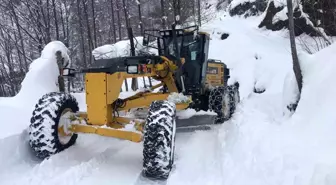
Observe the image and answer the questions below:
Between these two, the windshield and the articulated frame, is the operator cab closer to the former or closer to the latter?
the windshield

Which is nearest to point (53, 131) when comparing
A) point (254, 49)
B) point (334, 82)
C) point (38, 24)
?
point (334, 82)

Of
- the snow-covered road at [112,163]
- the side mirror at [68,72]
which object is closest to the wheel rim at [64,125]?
the snow-covered road at [112,163]

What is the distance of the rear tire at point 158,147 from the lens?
4.62 m

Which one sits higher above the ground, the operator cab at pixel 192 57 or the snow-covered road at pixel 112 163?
the operator cab at pixel 192 57

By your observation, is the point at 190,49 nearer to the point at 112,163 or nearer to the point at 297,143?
the point at 112,163

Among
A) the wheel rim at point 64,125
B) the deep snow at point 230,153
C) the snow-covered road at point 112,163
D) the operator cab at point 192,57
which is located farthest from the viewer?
the operator cab at point 192,57

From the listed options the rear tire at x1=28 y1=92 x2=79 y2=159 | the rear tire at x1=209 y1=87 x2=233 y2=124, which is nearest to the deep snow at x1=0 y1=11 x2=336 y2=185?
the rear tire at x1=28 y1=92 x2=79 y2=159

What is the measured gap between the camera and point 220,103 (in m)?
7.90

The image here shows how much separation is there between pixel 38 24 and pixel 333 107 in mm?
14996

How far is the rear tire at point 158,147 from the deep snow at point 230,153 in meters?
0.18

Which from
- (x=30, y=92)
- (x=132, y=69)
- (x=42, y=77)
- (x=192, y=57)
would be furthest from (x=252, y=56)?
(x=132, y=69)

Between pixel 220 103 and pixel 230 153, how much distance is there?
2627 millimetres

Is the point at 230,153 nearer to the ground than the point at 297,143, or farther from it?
nearer to the ground

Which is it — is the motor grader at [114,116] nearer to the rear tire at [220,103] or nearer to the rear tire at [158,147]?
the rear tire at [158,147]
